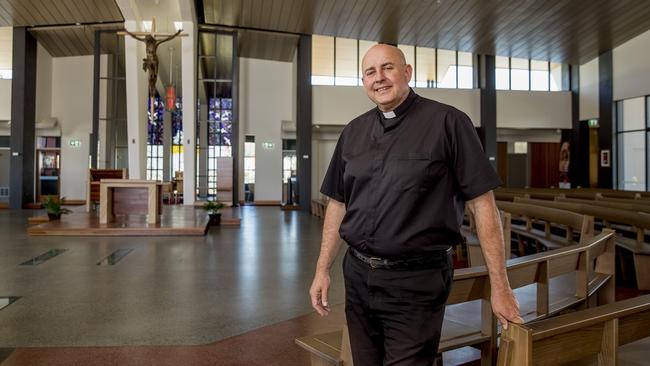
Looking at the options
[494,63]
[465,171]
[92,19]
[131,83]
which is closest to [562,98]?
[494,63]

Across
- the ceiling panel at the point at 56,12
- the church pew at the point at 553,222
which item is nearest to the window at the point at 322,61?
the ceiling panel at the point at 56,12

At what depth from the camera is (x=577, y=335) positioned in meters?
1.16

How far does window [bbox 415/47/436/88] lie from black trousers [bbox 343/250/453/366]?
13693mm

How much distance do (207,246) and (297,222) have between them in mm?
3552

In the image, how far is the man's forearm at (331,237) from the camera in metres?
1.58

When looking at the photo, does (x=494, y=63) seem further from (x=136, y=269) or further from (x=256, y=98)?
(x=136, y=269)

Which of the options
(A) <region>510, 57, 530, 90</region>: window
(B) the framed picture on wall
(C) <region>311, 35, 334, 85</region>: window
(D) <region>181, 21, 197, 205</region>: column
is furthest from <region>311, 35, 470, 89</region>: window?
(B) the framed picture on wall

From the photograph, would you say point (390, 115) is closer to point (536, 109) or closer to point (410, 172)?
point (410, 172)

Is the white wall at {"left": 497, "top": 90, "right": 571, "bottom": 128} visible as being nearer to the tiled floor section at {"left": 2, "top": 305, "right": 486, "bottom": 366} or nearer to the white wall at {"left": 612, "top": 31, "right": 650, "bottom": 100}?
the white wall at {"left": 612, "top": 31, "right": 650, "bottom": 100}

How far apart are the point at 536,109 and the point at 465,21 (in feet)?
16.2

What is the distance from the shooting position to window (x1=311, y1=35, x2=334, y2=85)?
14.0m

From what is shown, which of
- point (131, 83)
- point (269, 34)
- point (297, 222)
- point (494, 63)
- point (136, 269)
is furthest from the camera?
→ point (494, 63)

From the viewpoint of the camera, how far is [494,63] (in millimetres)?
13750

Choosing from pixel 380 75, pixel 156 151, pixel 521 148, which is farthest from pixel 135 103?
pixel 521 148
